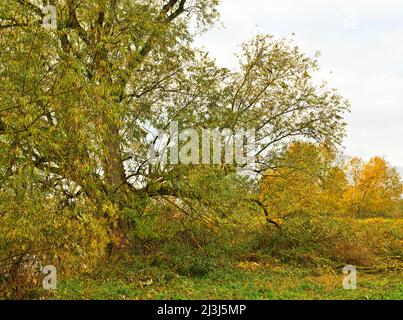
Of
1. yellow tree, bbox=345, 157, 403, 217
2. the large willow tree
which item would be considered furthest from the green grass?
yellow tree, bbox=345, 157, 403, 217

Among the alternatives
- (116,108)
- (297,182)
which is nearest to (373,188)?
(297,182)

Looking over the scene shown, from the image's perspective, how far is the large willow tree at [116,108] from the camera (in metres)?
8.63

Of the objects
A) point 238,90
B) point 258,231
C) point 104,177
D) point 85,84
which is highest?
point 238,90

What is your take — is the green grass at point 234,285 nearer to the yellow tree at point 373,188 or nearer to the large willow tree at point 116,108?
the large willow tree at point 116,108

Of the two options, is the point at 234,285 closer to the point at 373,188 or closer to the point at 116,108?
the point at 116,108

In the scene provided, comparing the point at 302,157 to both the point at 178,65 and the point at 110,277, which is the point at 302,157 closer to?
the point at 178,65

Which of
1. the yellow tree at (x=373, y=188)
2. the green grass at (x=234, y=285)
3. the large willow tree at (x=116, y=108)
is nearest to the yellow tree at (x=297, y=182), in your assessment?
the large willow tree at (x=116, y=108)

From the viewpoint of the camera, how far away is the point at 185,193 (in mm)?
13922

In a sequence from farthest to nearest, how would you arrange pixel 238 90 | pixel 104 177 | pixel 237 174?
pixel 238 90 → pixel 237 174 → pixel 104 177

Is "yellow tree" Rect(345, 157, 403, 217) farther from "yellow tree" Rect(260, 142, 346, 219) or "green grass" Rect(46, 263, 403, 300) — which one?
"green grass" Rect(46, 263, 403, 300)

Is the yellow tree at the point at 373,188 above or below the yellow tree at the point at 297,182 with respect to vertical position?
above

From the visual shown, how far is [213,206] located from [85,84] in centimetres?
655

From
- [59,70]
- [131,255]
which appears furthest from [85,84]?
[131,255]
